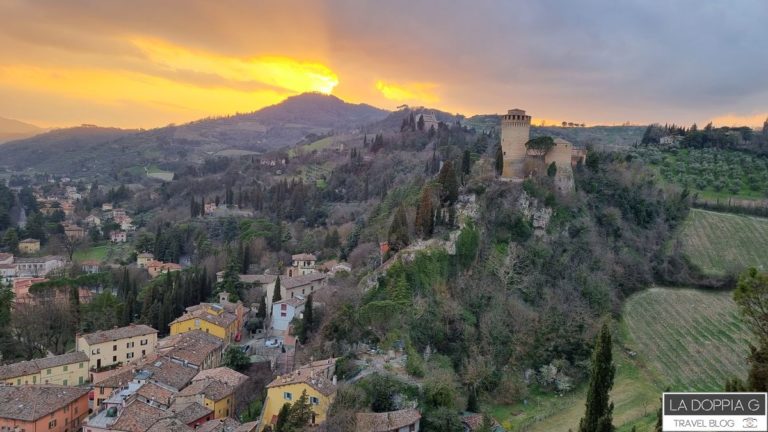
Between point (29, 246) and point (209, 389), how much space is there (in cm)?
6203

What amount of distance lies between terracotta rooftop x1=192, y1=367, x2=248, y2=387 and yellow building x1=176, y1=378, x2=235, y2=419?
0.58 metres

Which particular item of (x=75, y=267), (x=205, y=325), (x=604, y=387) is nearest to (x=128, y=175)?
(x=75, y=267)

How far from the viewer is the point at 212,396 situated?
30562 mm

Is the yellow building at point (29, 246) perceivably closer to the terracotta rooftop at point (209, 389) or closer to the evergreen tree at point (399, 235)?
the terracotta rooftop at point (209, 389)

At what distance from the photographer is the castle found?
46.6m

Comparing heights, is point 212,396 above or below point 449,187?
below

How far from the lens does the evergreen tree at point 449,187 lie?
142ft

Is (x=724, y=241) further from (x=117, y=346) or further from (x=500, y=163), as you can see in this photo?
(x=117, y=346)

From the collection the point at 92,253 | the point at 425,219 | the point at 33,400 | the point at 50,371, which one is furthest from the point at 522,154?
the point at 92,253

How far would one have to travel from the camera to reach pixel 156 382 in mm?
32031

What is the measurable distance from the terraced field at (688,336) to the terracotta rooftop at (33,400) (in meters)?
35.7

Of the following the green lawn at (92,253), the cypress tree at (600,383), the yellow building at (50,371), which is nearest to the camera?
the cypress tree at (600,383)

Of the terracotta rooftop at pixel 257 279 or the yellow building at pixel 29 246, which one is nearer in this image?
the terracotta rooftop at pixel 257 279

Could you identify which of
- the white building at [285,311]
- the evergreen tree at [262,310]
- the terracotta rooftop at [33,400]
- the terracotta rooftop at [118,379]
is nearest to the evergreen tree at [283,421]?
the terracotta rooftop at [118,379]
